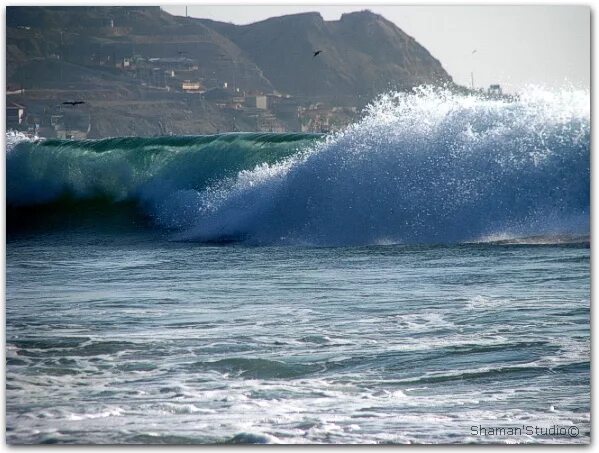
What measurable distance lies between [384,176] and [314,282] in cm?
205

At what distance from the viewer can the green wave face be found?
30.3ft

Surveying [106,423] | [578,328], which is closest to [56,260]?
[106,423]

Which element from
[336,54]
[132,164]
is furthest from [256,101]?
[132,164]

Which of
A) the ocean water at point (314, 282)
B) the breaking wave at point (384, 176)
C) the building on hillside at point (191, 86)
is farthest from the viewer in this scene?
the breaking wave at point (384, 176)

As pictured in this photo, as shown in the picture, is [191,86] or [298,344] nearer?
[298,344]

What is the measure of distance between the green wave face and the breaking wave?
0.03 metres

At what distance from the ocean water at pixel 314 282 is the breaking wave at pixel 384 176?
23 mm

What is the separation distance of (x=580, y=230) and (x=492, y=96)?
3.54ft

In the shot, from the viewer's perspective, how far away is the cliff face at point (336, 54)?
6.58 m

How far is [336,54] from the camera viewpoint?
23.3 ft

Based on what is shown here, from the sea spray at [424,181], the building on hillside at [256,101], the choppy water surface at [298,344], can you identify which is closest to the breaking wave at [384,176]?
the sea spray at [424,181]

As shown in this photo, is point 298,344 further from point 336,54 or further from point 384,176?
point 384,176

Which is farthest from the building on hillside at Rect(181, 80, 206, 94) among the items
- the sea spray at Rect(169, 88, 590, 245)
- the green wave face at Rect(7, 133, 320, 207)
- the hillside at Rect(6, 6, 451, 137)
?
the sea spray at Rect(169, 88, 590, 245)

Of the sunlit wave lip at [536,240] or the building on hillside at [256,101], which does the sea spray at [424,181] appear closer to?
the sunlit wave lip at [536,240]
